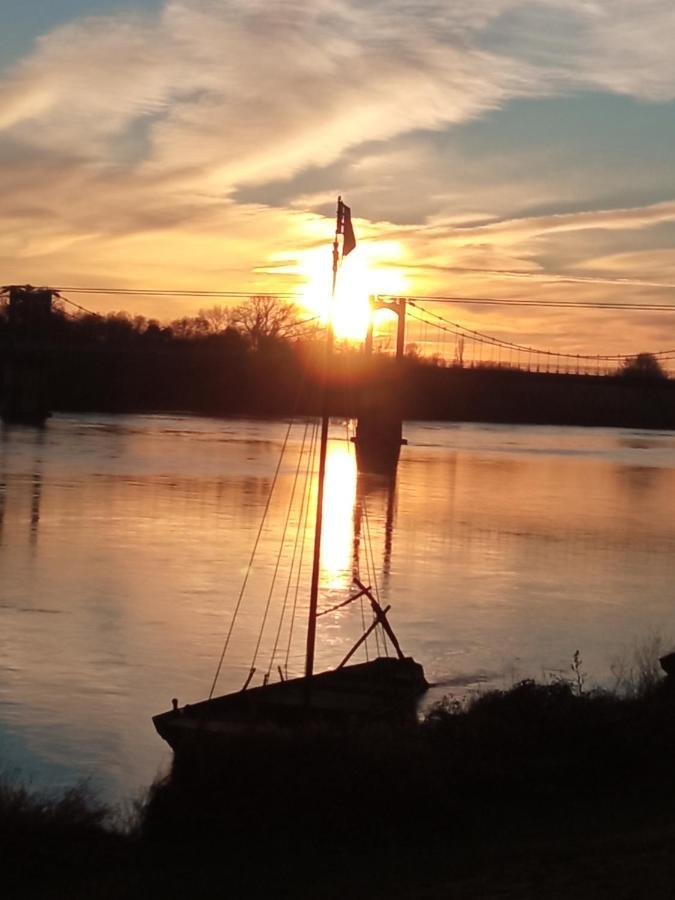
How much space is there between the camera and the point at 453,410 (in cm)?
10244

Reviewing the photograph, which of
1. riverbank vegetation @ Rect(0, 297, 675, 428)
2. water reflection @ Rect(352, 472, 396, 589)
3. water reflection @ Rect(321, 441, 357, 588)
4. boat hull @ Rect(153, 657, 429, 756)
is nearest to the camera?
boat hull @ Rect(153, 657, 429, 756)

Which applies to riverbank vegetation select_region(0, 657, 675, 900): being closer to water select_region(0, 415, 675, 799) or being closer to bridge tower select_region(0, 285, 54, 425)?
water select_region(0, 415, 675, 799)

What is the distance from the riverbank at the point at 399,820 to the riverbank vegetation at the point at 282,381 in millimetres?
52824

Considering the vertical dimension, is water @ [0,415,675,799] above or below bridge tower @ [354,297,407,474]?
below

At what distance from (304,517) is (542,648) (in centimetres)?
1975

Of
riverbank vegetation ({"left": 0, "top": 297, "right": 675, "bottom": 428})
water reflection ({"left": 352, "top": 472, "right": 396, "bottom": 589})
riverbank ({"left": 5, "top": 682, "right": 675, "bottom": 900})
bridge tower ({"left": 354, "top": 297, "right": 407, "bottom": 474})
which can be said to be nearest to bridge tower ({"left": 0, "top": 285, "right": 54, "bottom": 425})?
riverbank vegetation ({"left": 0, "top": 297, "right": 675, "bottom": 428})

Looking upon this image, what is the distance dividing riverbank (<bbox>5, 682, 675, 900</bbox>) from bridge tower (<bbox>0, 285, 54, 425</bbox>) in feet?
257

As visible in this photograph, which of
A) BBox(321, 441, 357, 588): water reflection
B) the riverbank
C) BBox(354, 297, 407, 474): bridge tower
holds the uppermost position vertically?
BBox(354, 297, 407, 474): bridge tower

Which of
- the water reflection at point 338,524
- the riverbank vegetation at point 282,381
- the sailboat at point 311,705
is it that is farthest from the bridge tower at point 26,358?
the sailboat at point 311,705

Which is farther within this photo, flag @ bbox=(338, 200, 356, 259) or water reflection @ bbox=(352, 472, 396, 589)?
water reflection @ bbox=(352, 472, 396, 589)

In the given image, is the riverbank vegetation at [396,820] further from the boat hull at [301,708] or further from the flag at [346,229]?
the flag at [346,229]

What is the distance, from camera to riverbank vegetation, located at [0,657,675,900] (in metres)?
9.54

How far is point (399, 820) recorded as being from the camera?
35.3ft

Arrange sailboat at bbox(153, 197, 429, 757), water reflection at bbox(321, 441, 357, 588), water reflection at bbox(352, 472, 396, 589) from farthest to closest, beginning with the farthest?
water reflection at bbox(352, 472, 396, 589) < water reflection at bbox(321, 441, 357, 588) < sailboat at bbox(153, 197, 429, 757)
